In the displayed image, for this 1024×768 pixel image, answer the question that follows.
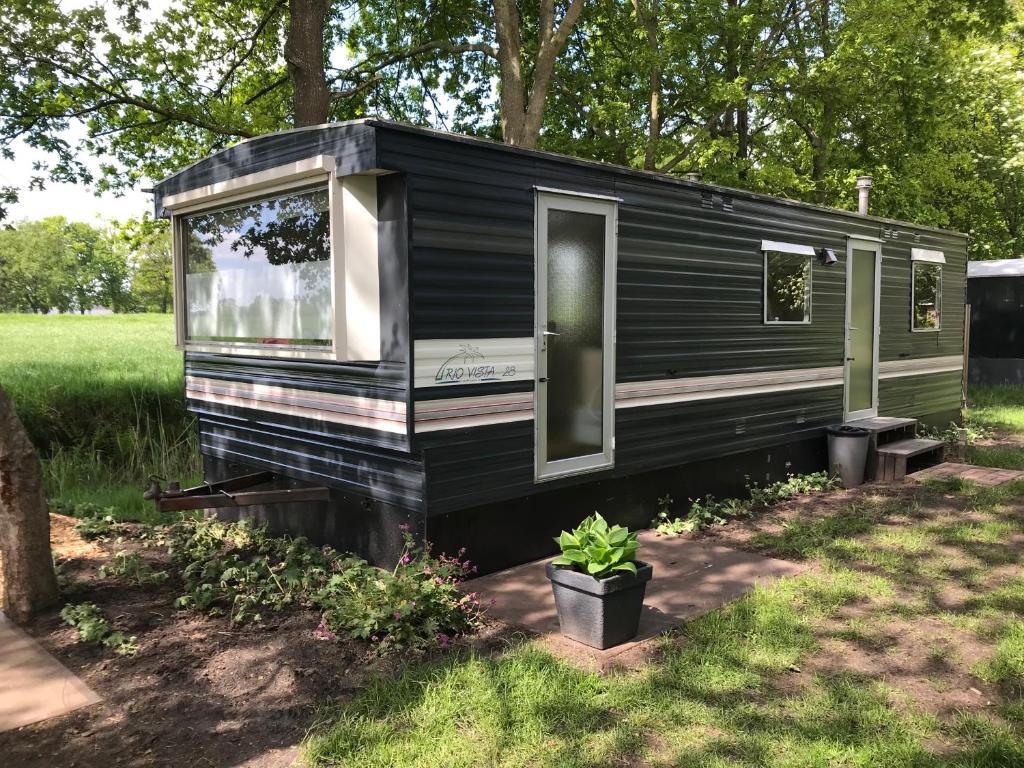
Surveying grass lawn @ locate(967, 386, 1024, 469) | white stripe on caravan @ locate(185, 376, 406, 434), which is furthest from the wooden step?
white stripe on caravan @ locate(185, 376, 406, 434)

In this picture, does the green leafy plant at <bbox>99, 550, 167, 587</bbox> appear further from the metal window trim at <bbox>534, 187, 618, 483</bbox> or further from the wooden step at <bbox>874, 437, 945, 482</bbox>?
the wooden step at <bbox>874, 437, 945, 482</bbox>

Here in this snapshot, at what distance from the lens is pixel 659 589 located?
4.50 meters

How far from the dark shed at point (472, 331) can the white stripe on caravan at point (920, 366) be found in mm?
2102

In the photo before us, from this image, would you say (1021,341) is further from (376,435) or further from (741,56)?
(376,435)

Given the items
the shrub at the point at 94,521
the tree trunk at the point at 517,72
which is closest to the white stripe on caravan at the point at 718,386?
the shrub at the point at 94,521

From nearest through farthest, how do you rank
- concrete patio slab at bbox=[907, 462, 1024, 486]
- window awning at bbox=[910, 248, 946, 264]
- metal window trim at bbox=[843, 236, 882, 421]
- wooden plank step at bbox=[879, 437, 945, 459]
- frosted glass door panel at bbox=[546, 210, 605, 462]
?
frosted glass door panel at bbox=[546, 210, 605, 462] < concrete patio slab at bbox=[907, 462, 1024, 486] < wooden plank step at bbox=[879, 437, 945, 459] < metal window trim at bbox=[843, 236, 882, 421] < window awning at bbox=[910, 248, 946, 264]

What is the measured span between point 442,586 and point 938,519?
4.14 metres

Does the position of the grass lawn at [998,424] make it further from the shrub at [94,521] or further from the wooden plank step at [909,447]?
the shrub at [94,521]

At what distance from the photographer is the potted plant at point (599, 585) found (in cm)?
361

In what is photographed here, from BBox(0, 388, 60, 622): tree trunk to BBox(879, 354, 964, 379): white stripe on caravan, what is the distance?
304 inches

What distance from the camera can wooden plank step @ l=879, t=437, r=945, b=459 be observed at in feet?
24.1

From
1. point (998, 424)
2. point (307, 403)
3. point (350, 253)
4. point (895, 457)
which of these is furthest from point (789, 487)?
point (998, 424)

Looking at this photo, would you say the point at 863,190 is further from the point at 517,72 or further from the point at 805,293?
the point at 517,72

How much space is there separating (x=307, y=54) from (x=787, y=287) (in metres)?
6.45
